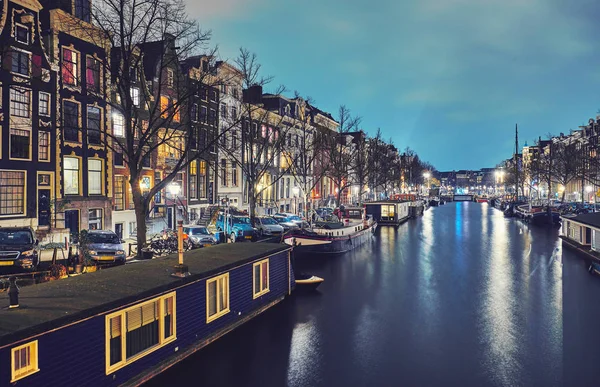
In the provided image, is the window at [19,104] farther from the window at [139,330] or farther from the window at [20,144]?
the window at [139,330]

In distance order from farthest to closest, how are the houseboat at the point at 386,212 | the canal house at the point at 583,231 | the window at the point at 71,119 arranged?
1. the houseboat at the point at 386,212
2. the canal house at the point at 583,231
3. the window at the point at 71,119

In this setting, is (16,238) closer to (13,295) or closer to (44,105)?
(44,105)

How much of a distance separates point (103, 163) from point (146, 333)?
2753cm

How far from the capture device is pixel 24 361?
8.92 m

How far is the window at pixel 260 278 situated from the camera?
1891cm

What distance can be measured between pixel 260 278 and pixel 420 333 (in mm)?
7245

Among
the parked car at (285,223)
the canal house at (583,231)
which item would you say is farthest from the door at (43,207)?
the canal house at (583,231)

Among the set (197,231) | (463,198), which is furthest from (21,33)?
(463,198)

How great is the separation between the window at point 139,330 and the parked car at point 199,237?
57.1 feet

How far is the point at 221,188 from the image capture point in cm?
5316

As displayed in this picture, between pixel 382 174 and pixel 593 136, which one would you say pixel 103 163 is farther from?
pixel 593 136

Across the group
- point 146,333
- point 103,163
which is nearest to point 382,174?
point 103,163

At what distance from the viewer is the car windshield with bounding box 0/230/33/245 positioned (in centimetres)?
2267

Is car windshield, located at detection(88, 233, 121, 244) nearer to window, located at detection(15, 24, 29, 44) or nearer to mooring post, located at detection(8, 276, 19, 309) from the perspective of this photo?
window, located at detection(15, 24, 29, 44)
